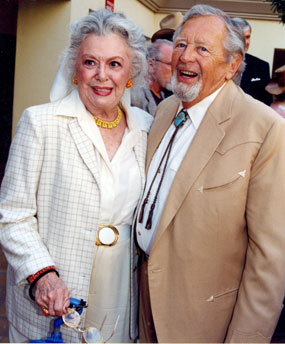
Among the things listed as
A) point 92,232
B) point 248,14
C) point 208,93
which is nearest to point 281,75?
point 208,93

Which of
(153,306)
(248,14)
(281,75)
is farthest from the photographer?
(248,14)

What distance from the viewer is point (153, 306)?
91.6 inches

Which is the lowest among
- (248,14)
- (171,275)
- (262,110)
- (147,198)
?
(171,275)

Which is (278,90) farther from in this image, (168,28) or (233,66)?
(233,66)

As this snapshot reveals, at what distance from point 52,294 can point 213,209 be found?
2.75 feet

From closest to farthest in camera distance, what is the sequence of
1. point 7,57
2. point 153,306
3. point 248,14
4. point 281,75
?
point 153,306, point 281,75, point 7,57, point 248,14

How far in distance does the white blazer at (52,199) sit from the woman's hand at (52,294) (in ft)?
0.34

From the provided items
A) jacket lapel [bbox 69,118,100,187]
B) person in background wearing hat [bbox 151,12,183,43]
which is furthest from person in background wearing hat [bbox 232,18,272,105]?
jacket lapel [bbox 69,118,100,187]

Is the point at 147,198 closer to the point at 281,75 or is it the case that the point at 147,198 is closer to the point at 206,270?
the point at 206,270

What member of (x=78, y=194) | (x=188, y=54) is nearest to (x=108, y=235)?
(x=78, y=194)

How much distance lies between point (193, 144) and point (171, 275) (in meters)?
0.66

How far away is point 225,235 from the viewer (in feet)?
7.16

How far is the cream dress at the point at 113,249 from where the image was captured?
7.70 ft

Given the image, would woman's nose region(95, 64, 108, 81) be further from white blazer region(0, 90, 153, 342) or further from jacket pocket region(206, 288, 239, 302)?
jacket pocket region(206, 288, 239, 302)
